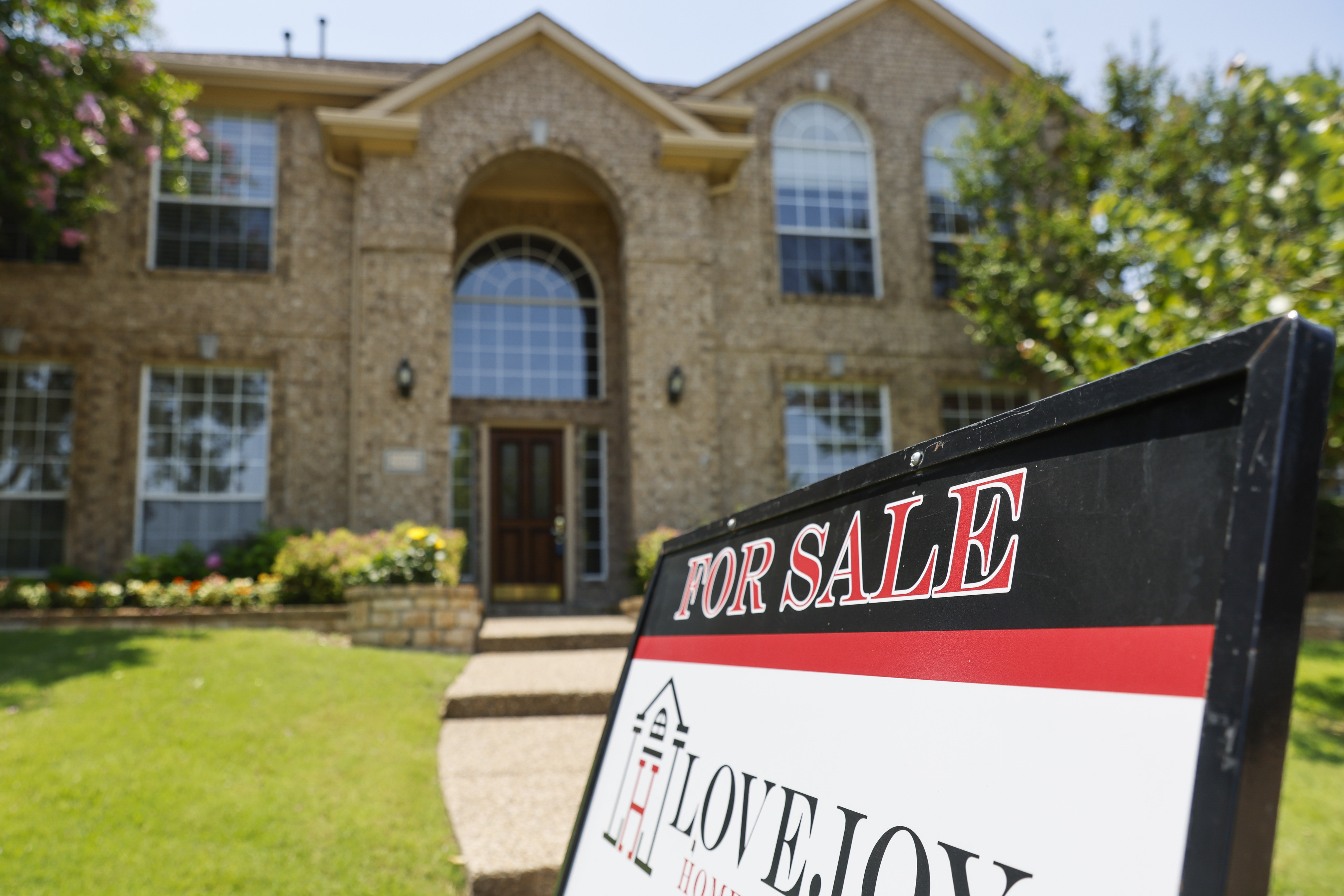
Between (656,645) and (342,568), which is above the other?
(656,645)

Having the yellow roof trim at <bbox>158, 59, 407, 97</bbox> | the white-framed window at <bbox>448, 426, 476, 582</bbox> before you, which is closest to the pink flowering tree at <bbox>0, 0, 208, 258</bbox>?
the yellow roof trim at <bbox>158, 59, 407, 97</bbox>

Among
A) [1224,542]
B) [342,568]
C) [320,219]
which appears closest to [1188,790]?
[1224,542]

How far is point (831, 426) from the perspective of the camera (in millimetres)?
12562

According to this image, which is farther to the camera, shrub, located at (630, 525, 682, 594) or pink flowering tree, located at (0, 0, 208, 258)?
shrub, located at (630, 525, 682, 594)

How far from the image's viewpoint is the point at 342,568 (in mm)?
9352

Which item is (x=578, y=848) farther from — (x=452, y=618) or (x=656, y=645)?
(x=452, y=618)

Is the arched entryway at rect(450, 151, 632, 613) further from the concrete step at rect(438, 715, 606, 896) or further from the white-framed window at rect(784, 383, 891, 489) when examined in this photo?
the concrete step at rect(438, 715, 606, 896)

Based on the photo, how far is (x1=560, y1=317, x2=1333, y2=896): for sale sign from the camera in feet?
2.25

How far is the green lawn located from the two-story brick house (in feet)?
14.8

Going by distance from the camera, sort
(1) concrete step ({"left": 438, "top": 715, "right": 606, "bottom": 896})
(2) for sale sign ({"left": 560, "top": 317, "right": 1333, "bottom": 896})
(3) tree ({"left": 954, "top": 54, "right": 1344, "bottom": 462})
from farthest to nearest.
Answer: (3) tree ({"left": 954, "top": 54, "right": 1344, "bottom": 462}) → (1) concrete step ({"left": 438, "top": 715, "right": 606, "bottom": 896}) → (2) for sale sign ({"left": 560, "top": 317, "right": 1333, "bottom": 896})

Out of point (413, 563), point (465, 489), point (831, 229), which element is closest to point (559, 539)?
point (465, 489)

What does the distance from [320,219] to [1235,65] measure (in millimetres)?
10764

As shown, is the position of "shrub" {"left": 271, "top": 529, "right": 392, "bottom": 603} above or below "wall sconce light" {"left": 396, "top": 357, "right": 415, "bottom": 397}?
below

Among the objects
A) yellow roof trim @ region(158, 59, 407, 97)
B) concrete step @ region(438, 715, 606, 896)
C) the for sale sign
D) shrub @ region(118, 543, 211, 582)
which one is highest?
yellow roof trim @ region(158, 59, 407, 97)
